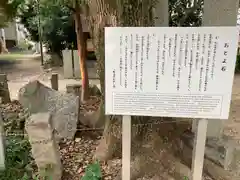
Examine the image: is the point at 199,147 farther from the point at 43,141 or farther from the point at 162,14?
the point at 162,14

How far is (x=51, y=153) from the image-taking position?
8.57ft

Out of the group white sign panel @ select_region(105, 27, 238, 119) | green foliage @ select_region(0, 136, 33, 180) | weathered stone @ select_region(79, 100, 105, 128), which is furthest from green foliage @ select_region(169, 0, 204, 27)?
green foliage @ select_region(0, 136, 33, 180)

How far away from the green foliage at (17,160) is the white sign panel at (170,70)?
51.9 inches

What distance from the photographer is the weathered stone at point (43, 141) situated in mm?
2568

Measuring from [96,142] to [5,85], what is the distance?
3174 mm

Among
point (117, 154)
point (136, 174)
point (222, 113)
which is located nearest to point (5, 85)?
point (117, 154)

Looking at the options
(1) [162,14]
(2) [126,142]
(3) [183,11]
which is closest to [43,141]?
(2) [126,142]

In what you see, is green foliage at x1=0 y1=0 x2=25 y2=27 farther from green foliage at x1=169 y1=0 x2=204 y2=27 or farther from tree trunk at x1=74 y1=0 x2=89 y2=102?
green foliage at x1=169 y1=0 x2=204 y2=27

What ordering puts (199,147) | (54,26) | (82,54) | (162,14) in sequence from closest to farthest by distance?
(199,147) < (162,14) < (82,54) < (54,26)

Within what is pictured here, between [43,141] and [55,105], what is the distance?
1.63 m

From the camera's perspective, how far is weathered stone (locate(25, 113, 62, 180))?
8.43 feet

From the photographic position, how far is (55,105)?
4.18m

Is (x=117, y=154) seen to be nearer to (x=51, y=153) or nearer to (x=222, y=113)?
(x=51, y=153)

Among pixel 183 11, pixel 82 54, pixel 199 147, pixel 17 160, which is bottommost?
pixel 17 160
